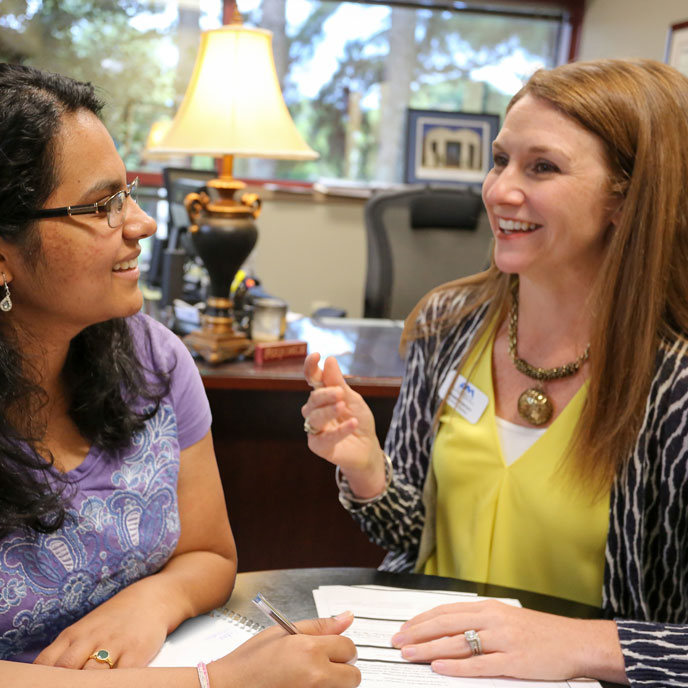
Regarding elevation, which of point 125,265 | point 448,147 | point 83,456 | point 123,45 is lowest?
point 83,456

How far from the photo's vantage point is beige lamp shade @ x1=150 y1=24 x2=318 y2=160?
7.16 ft

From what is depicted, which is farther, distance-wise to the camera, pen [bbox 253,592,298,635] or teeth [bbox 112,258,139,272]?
teeth [bbox 112,258,139,272]

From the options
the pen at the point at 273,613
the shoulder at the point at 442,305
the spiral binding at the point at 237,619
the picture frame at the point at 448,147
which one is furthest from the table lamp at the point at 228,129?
the picture frame at the point at 448,147

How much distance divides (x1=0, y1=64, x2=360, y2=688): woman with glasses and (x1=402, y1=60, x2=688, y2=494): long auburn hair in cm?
60

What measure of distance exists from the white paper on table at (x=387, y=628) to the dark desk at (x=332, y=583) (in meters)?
0.02

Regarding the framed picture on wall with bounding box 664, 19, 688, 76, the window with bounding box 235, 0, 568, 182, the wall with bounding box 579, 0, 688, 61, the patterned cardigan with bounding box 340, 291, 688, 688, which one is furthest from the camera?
the window with bounding box 235, 0, 568, 182

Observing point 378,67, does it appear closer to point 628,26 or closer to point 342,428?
point 628,26

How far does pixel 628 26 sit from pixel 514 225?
13.1ft

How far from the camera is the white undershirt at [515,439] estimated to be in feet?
4.64

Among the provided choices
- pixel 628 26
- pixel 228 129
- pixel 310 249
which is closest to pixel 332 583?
pixel 228 129

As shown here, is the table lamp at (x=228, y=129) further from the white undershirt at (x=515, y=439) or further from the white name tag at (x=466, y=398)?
the white undershirt at (x=515, y=439)

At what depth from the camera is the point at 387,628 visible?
3.58 feet

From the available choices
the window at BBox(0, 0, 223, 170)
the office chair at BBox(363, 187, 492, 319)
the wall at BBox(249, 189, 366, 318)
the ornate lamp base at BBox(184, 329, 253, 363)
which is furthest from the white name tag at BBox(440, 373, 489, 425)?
the window at BBox(0, 0, 223, 170)

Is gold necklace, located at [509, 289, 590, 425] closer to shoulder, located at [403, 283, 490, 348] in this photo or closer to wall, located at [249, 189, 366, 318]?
shoulder, located at [403, 283, 490, 348]
